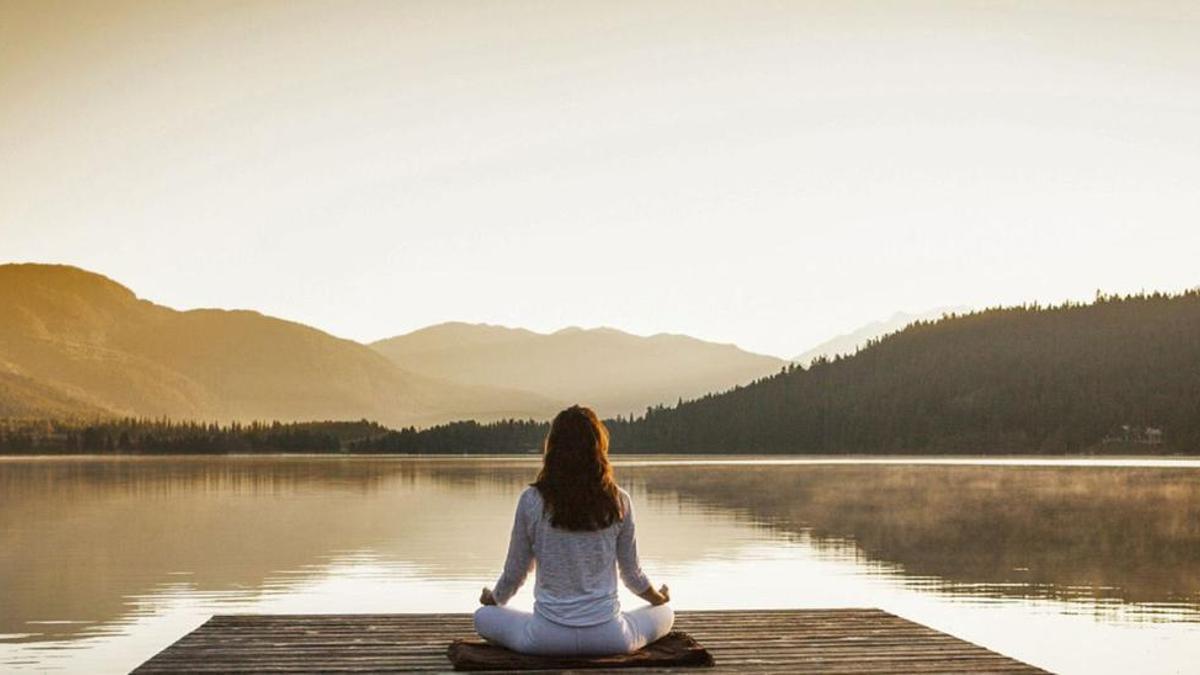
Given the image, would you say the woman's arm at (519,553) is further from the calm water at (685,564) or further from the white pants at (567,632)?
the calm water at (685,564)

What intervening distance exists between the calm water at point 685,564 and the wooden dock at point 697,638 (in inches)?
192

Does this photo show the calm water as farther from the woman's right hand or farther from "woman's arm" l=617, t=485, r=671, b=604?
"woman's arm" l=617, t=485, r=671, b=604

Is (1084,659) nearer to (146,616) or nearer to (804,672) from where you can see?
(804,672)

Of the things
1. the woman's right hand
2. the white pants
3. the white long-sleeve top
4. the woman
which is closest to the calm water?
the white pants

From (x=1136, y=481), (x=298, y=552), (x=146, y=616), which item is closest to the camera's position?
(x=146, y=616)

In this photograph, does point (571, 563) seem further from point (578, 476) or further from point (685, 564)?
A: point (685, 564)

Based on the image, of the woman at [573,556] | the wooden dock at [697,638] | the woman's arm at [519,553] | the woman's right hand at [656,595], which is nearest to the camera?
the woman at [573,556]

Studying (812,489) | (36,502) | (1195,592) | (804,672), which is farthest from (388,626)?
(812,489)

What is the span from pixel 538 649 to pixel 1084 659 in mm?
10961

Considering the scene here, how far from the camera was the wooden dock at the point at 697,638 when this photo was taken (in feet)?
46.5

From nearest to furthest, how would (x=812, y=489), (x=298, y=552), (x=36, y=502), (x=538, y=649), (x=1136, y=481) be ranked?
(x=538, y=649), (x=298, y=552), (x=36, y=502), (x=812, y=489), (x=1136, y=481)

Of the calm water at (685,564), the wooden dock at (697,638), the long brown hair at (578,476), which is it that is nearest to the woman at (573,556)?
the long brown hair at (578,476)

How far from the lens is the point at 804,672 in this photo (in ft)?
45.6

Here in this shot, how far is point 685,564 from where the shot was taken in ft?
109
